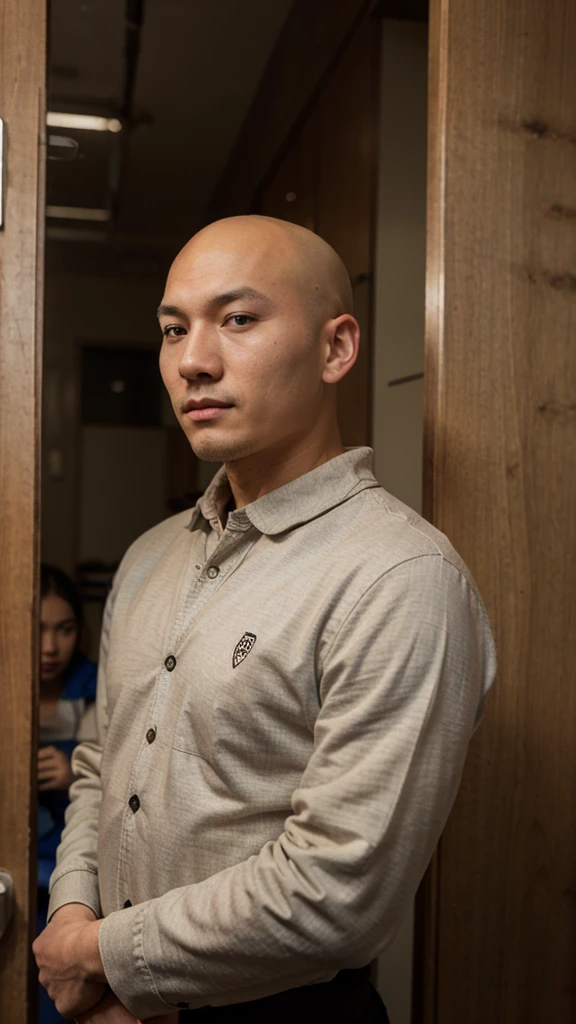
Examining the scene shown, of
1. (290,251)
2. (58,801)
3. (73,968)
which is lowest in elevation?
(58,801)

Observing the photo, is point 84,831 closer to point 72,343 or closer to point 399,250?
point 399,250

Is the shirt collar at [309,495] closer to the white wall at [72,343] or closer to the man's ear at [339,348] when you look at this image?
the man's ear at [339,348]

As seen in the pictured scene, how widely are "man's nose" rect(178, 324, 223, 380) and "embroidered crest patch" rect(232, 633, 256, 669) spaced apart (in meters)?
0.29

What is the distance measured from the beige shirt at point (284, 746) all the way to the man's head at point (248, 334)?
3.5 inches

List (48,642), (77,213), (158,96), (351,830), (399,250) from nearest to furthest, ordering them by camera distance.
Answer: (351,830)
(48,642)
(399,250)
(158,96)
(77,213)

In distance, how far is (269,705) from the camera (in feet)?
2.85

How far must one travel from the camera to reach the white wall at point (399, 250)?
2.02m

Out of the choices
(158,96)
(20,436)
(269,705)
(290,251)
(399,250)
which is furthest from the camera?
(158,96)

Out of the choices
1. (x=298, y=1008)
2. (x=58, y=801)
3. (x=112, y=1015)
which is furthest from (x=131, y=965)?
(x=58, y=801)

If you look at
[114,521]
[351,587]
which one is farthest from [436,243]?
[114,521]

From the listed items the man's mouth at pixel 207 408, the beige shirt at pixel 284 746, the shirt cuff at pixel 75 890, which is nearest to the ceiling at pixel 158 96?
the man's mouth at pixel 207 408

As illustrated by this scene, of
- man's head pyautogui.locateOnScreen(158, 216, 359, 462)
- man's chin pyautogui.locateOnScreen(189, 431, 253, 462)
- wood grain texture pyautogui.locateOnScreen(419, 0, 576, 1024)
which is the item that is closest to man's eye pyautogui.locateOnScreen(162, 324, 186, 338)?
man's head pyautogui.locateOnScreen(158, 216, 359, 462)

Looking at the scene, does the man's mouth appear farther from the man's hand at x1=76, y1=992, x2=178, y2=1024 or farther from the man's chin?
the man's hand at x1=76, y1=992, x2=178, y2=1024

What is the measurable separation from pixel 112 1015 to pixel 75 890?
19cm
